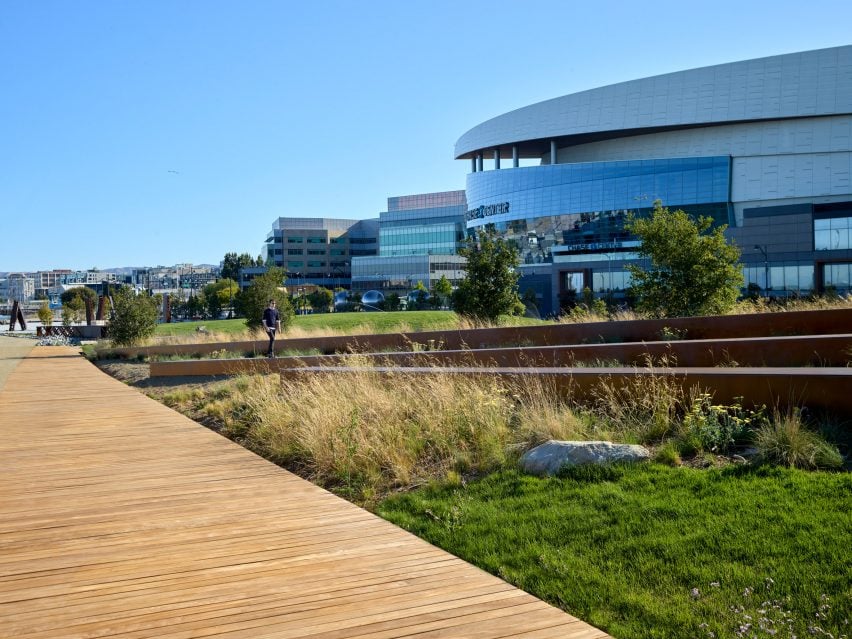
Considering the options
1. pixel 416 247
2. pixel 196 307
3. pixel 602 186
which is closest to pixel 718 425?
pixel 602 186

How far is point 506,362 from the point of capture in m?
13.7

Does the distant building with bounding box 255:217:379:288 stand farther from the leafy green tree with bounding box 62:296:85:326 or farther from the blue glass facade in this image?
the blue glass facade

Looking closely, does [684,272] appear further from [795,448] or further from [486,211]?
[486,211]

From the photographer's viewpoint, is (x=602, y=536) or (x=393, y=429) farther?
(x=393, y=429)

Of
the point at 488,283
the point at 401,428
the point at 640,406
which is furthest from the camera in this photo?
the point at 488,283

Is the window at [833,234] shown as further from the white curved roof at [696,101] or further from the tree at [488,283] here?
the tree at [488,283]

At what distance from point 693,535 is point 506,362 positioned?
835 cm

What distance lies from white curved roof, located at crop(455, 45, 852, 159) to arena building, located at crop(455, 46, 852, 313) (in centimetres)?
10

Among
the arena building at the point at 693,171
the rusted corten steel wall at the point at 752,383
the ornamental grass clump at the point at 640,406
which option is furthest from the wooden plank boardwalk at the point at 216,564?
the arena building at the point at 693,171

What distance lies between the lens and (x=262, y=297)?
3147 cm

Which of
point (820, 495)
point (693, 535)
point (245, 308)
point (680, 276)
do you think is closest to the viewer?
point (693, 535)

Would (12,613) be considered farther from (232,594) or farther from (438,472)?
(438,472)

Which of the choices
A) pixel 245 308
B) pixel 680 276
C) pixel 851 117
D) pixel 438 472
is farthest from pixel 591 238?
pixel 438 472

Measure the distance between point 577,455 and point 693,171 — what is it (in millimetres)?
77734
